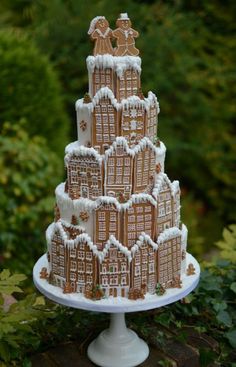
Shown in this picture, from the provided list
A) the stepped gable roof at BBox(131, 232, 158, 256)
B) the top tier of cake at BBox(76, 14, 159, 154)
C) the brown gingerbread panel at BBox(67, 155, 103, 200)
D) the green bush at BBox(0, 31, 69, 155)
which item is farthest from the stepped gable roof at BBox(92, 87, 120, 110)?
the green bush at BBox(0, 31, 69, 155)

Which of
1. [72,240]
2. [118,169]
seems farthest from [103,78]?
[72,240]

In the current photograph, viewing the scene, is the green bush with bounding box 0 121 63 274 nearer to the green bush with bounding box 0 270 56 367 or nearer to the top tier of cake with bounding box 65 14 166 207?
the green bush with bounding box 0 270 56 367

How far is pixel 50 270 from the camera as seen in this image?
137 inches

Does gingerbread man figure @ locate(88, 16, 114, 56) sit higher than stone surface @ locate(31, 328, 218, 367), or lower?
higher

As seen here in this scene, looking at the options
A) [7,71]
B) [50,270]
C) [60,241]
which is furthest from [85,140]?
[7,71]

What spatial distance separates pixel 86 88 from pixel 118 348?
5513 millimetres

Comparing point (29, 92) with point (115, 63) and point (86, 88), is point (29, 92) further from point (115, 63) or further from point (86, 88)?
point (115, 63)

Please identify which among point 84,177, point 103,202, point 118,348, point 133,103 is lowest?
point 118,348

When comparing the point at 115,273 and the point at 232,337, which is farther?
the point at 232,337

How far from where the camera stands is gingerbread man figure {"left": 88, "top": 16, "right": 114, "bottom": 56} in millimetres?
3271

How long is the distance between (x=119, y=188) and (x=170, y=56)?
6224mm

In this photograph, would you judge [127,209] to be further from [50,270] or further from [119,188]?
[50,270]

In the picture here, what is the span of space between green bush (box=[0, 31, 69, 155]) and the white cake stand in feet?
10.1

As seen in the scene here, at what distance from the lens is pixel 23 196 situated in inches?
241
